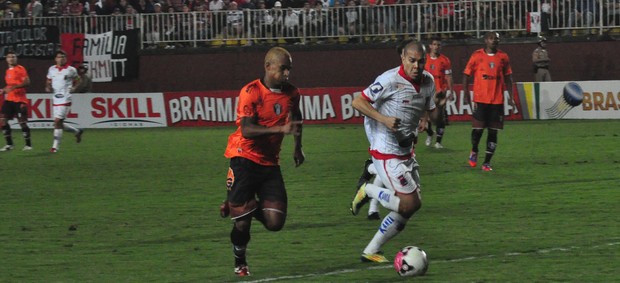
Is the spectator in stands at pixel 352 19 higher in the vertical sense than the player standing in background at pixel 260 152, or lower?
higher

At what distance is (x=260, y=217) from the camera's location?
9.59 metres

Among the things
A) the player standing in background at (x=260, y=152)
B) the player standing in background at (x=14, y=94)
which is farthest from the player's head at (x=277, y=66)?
the player standing in background at (x=14, y=94)

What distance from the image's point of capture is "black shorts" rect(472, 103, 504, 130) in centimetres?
1888

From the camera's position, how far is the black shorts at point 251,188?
9.51 meters

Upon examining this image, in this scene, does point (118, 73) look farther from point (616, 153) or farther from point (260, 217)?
point (260, 217)

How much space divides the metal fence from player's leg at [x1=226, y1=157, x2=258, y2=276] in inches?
971

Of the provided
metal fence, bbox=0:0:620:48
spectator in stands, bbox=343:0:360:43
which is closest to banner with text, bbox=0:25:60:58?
metal fence, bbox=0:0:620:48

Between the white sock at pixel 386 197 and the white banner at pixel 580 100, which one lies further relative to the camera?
the white banner at pixel 580 100

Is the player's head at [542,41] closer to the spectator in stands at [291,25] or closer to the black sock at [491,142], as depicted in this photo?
the spectator in stands at [291,25]

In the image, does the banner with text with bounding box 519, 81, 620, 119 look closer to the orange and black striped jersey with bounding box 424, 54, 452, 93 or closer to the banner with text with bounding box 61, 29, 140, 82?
the orange and black striped jersey with bounding box 424, 54, 452, 93

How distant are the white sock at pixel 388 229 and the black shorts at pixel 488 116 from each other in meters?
9.24

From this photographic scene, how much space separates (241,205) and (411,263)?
1.49m

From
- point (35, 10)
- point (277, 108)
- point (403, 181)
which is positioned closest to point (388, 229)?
point (403, 181)

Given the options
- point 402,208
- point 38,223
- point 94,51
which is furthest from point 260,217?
point 94,51
